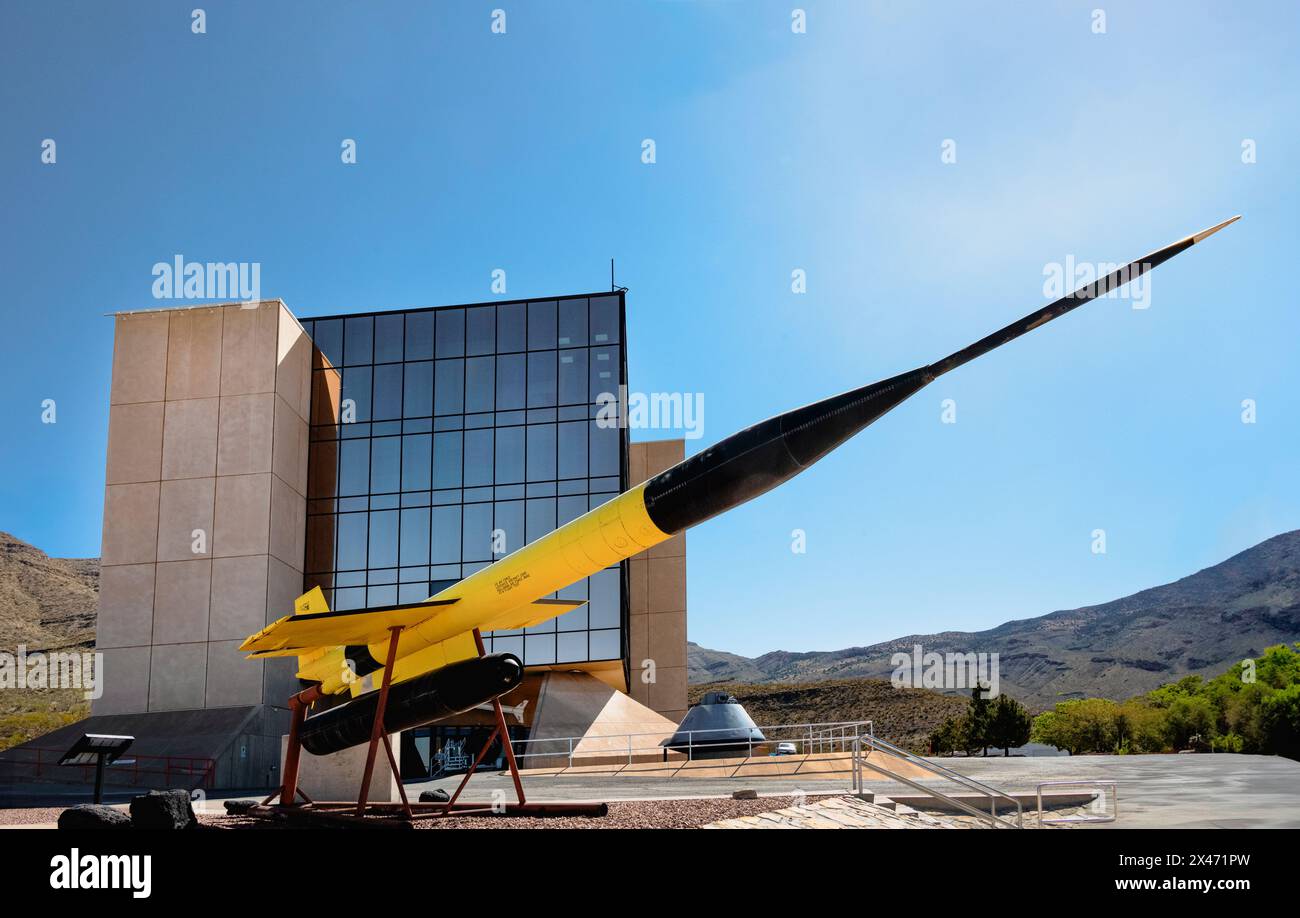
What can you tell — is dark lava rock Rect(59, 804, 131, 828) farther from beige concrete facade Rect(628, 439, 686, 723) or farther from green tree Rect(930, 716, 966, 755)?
green tree Rect(930, 716, 966, 755)

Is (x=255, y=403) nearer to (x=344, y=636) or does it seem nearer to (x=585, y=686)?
(x=585, y=686)

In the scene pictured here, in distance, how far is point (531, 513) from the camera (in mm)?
40469

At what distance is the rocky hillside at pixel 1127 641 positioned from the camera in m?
128

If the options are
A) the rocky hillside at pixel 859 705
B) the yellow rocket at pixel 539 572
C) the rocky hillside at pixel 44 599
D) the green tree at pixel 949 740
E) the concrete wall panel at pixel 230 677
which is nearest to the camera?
the yellow rocket at pixel 539 572

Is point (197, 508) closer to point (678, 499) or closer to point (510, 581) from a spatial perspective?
point (510, 581)

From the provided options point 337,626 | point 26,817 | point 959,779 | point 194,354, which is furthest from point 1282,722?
point 194,354

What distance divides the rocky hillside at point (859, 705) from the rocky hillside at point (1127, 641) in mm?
11295

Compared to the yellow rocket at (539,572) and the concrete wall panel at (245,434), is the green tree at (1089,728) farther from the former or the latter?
the yellow rocket at (539,572)

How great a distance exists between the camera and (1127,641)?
142m

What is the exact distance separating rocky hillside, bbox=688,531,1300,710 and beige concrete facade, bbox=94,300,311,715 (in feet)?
303

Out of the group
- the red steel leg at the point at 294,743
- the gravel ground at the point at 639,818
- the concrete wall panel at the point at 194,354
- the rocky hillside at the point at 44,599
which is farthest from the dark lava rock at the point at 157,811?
the rocky hillside at the point at 44,599

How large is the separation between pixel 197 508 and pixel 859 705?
7726 cm

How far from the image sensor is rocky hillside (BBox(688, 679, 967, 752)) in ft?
296

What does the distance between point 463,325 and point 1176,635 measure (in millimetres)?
127913
